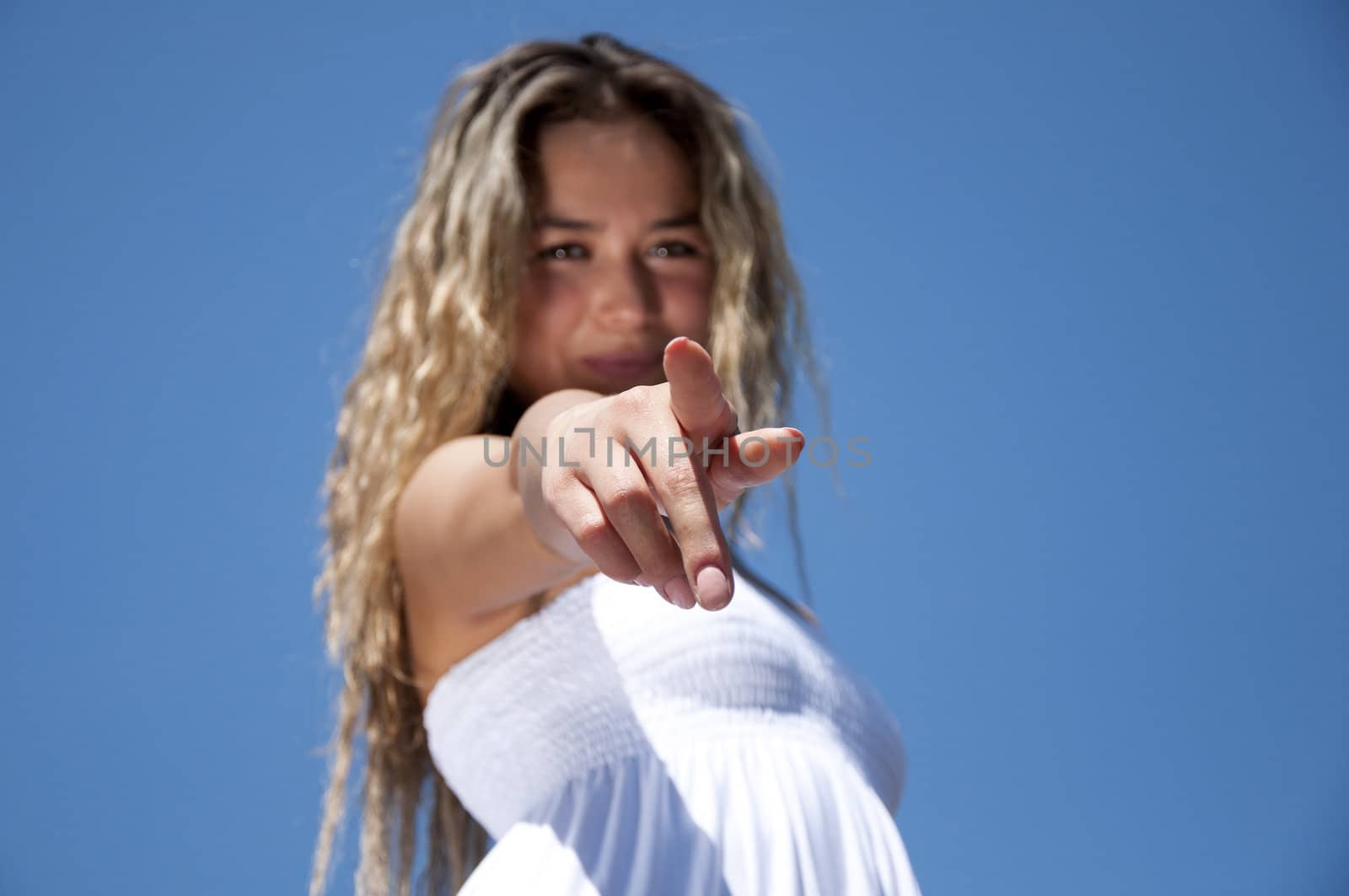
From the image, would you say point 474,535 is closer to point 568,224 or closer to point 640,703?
point 640,703

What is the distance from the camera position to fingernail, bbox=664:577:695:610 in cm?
41

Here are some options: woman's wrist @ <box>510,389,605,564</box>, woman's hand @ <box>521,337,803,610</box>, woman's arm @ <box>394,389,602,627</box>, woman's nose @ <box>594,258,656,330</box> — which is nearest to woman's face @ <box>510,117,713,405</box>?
woman's nose @ <box>594,258,656,330</box>

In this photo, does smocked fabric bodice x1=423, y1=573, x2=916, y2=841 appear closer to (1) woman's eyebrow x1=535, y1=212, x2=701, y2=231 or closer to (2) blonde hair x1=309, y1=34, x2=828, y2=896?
(2) blonde hair x1=309, y1=34, x2=828, y2=896

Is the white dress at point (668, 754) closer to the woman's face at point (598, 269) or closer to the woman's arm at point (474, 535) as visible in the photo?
the woman's arm at point (474, 535)

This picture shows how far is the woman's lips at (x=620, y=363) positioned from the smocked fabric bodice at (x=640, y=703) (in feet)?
0.73

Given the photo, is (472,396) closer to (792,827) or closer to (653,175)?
(653,175)

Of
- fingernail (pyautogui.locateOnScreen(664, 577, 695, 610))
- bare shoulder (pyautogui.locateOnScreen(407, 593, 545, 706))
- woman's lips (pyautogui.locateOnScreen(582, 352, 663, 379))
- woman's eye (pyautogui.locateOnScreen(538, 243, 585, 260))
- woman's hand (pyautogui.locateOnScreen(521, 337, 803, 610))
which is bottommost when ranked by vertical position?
bare shoulder (pyautogui.locateOnScreen(407, 593, 545, 706))

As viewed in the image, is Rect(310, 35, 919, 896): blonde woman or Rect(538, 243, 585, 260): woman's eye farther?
Rect(538, 243, 585, 260): woman's eye

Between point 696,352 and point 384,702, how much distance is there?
2.26ft

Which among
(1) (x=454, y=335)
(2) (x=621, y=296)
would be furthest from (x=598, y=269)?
(1) (x=454, y=335)

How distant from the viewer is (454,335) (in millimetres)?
929

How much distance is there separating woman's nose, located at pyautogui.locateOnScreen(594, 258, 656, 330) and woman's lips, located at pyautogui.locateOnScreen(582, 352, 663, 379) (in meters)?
0.03

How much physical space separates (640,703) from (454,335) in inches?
14.8

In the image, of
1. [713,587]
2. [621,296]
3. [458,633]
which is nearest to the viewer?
[713,587]
